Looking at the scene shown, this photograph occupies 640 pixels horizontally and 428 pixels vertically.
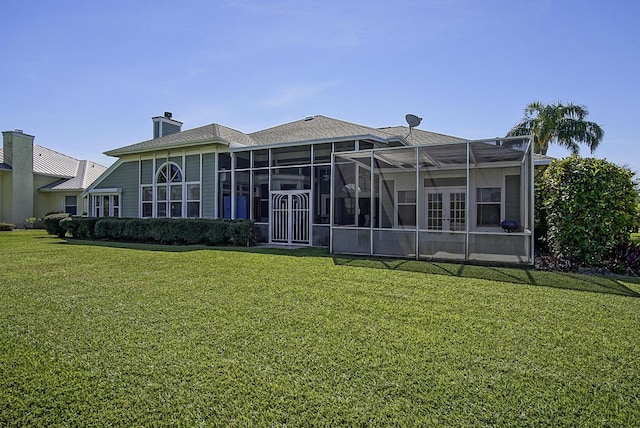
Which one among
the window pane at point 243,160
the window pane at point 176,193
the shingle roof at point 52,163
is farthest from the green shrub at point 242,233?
the shingle roof at point 52,163

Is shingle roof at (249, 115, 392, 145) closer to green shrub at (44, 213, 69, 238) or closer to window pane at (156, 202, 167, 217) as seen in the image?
window pane at (156, 202, 167, 217)

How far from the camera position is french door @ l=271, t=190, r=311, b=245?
12938mm

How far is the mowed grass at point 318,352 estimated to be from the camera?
2.50 m

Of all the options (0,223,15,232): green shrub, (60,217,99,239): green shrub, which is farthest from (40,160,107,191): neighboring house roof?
(60,217,99,239): green shrub

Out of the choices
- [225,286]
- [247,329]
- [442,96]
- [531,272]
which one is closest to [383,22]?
[442,96]

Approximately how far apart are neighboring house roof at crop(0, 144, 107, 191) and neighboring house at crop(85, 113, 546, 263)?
901 cm

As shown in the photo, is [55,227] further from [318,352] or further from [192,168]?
[318,352]

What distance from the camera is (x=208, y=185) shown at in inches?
589

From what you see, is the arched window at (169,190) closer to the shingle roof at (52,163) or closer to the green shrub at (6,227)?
the green shrub at (6,227)

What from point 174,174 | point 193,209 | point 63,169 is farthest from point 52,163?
point 193,209

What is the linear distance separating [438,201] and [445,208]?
0.34 m

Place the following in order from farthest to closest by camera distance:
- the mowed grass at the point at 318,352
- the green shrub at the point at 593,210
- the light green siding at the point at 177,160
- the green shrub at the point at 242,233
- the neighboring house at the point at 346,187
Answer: the light green siding at the point at 177,160
the green shrub at the point at 242,233
the neighboring house at the point at 346,187
the green shrub at the point at 593,210
the mowed grass at the point at 318,352

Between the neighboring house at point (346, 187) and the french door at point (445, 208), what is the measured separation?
0.03 metres

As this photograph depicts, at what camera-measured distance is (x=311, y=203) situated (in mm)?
12672
